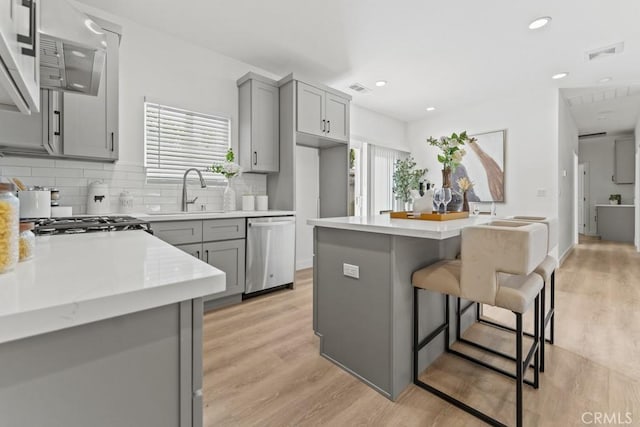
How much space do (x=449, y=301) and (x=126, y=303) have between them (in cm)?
206

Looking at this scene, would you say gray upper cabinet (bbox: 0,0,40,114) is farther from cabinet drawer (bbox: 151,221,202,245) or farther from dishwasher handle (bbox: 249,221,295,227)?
dishwasher handle (bbox: 249,221,295,227)

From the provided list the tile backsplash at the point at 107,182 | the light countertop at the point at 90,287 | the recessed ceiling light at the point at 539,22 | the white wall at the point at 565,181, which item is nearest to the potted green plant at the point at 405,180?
the white wall at the point at 565,181

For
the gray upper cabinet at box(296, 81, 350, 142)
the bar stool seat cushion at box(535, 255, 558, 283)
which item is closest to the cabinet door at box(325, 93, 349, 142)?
the gray upper cabinet at box(296, 81, 350, 142)

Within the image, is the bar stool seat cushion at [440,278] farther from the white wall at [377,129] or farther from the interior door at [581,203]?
the interior door at [581,203]

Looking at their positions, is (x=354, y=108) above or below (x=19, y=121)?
above

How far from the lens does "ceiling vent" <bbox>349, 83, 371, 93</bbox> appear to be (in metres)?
4.41

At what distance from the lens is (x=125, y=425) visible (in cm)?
56

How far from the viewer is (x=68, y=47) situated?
42.8 inches

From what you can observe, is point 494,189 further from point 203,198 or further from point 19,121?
point 19,121

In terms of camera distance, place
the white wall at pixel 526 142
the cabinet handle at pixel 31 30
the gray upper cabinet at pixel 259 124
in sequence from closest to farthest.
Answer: the cabinet handle at pixel 31 30
the gray upper cabinet at pixel 259 124
the white wall at pixel 526 142

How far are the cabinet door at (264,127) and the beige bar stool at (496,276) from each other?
2.45m

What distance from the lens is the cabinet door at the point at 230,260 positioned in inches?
111

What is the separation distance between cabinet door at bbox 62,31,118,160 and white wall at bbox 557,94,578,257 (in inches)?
222

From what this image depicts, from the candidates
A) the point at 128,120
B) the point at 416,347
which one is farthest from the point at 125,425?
the point at 128,120
